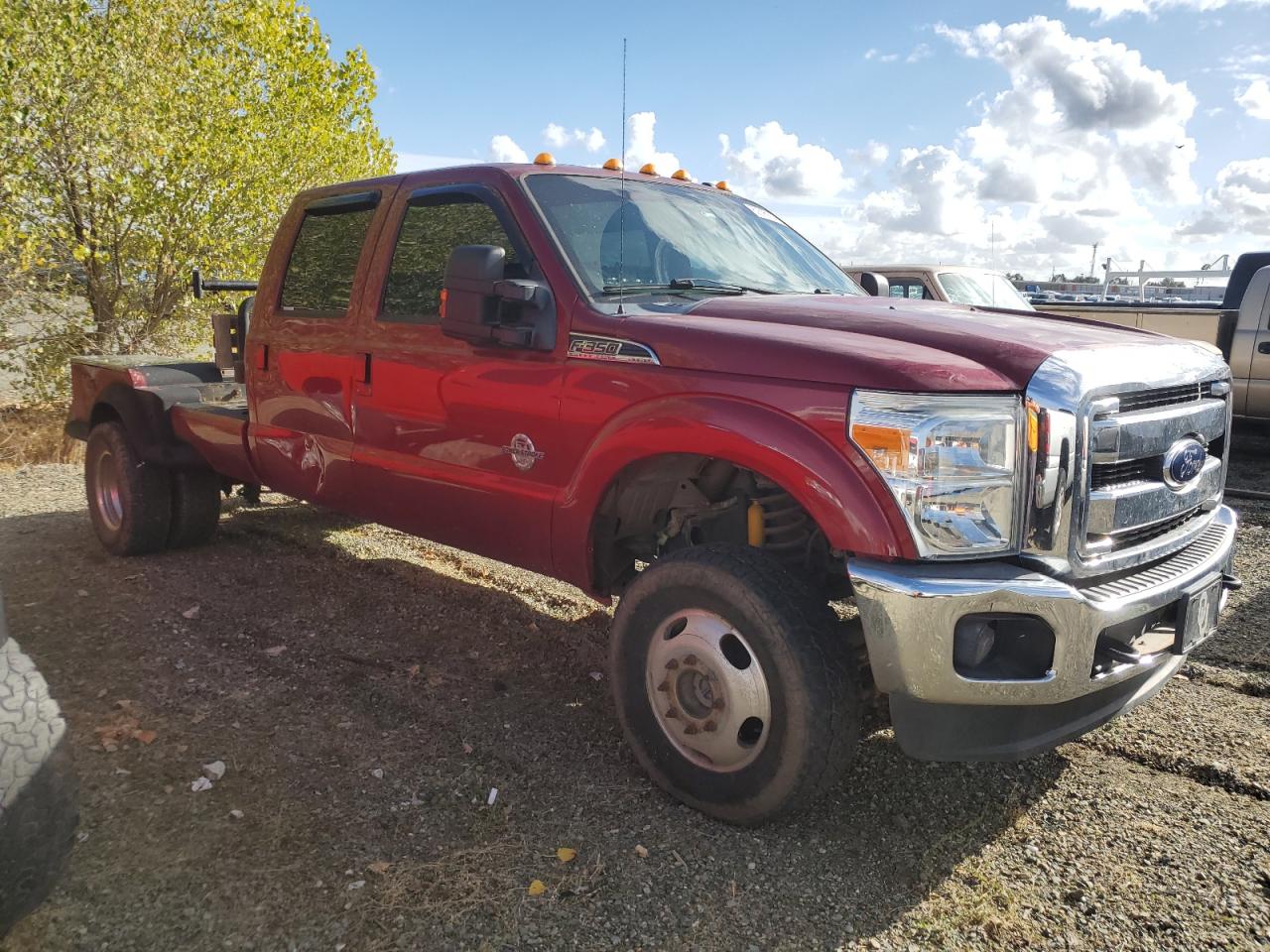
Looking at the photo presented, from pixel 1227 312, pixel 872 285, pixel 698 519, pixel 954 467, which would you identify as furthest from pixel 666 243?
pixel 1227 312

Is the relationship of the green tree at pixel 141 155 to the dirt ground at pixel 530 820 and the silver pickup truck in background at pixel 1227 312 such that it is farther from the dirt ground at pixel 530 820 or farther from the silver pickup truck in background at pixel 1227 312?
the silver pickup truck in background at pixel 1227 312

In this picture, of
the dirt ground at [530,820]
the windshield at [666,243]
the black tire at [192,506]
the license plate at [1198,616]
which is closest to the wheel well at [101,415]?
the black tire at [192,506]

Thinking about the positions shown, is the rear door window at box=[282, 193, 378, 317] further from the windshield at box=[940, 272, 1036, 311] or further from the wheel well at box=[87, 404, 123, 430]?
the windshield at box=[940, 272, 1036, 311]

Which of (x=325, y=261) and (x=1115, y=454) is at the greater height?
(x=325, y=261)

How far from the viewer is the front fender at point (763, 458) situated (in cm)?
252

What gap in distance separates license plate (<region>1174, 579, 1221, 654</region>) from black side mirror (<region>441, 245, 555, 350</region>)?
216 centimetres

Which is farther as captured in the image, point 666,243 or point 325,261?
point 325,261

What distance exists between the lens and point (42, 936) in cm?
238

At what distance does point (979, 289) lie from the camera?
34.0ft

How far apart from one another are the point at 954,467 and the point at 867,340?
51 cm

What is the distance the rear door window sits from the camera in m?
4.34

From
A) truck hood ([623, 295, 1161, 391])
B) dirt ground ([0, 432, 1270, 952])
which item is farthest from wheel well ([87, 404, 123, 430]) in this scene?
truck hood ([623, 295, 1161, 391])

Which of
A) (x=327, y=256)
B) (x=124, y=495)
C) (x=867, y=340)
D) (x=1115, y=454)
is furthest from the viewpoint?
(x=124, y=495)

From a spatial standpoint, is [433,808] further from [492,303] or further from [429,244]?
[429,244]
